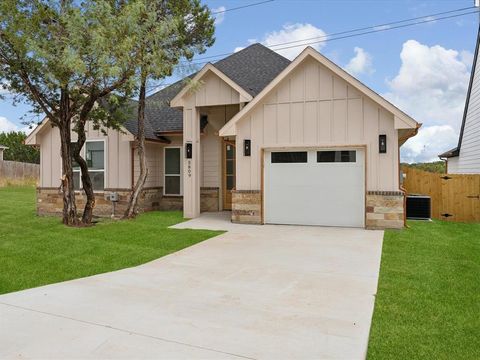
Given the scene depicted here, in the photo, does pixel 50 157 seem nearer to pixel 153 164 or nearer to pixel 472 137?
pixel 153 164

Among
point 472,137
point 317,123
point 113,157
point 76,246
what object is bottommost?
point 76,246

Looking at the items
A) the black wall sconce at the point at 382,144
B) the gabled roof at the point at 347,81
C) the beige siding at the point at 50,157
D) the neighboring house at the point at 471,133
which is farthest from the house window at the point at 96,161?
the neighboring house at the point at 471,133

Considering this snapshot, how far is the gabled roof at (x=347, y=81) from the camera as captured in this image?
31.9ft

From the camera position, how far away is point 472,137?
16.8m

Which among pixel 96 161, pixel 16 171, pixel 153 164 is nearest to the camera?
pixel 96 161

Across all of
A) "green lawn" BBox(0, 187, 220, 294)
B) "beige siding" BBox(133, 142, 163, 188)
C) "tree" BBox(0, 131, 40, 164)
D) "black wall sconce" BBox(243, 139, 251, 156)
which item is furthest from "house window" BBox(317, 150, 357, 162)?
"tree" BBox(0, 131, 40, 164)

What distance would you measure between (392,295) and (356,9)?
13564 mm

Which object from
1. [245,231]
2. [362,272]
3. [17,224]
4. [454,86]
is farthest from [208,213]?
[454,86]

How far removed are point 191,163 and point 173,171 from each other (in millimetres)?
2368

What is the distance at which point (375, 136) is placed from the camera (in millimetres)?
10211

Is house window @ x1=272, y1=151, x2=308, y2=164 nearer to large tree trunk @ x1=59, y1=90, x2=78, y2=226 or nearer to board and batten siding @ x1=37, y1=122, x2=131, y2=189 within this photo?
board and batten siding @ x1=37, y1=122, x2=131, y2=189

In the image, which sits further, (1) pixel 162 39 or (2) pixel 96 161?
(2) pixel 96 161

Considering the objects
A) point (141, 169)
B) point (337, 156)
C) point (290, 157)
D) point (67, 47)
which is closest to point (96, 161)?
point (141, 169)

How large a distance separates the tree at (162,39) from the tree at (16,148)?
1418 inches
